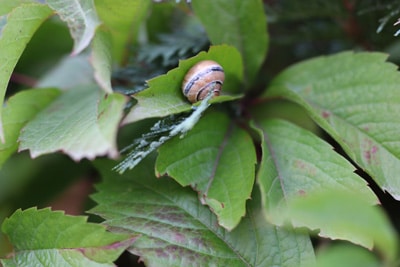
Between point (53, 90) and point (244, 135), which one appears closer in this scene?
point (244, 135)

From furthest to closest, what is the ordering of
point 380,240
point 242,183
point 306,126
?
1. point 306,126
2. point 242,183
3. point 380,240

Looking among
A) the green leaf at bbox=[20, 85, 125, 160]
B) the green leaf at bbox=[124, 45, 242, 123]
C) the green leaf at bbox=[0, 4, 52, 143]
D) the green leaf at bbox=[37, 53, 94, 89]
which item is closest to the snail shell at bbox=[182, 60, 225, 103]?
the green leaf at bbox=[124, 45, 242, 123]

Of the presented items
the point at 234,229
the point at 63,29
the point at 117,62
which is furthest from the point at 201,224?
the point at 63,29

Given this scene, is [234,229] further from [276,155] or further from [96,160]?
[96,160]

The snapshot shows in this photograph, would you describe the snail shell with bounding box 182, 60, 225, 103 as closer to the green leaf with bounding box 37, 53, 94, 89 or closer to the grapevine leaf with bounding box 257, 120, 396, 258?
the grapevine leaf with bounding box 257, 120, 396, 258

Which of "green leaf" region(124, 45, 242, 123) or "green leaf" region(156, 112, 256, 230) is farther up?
"green leaf" region(124, 45, 242, 123)
